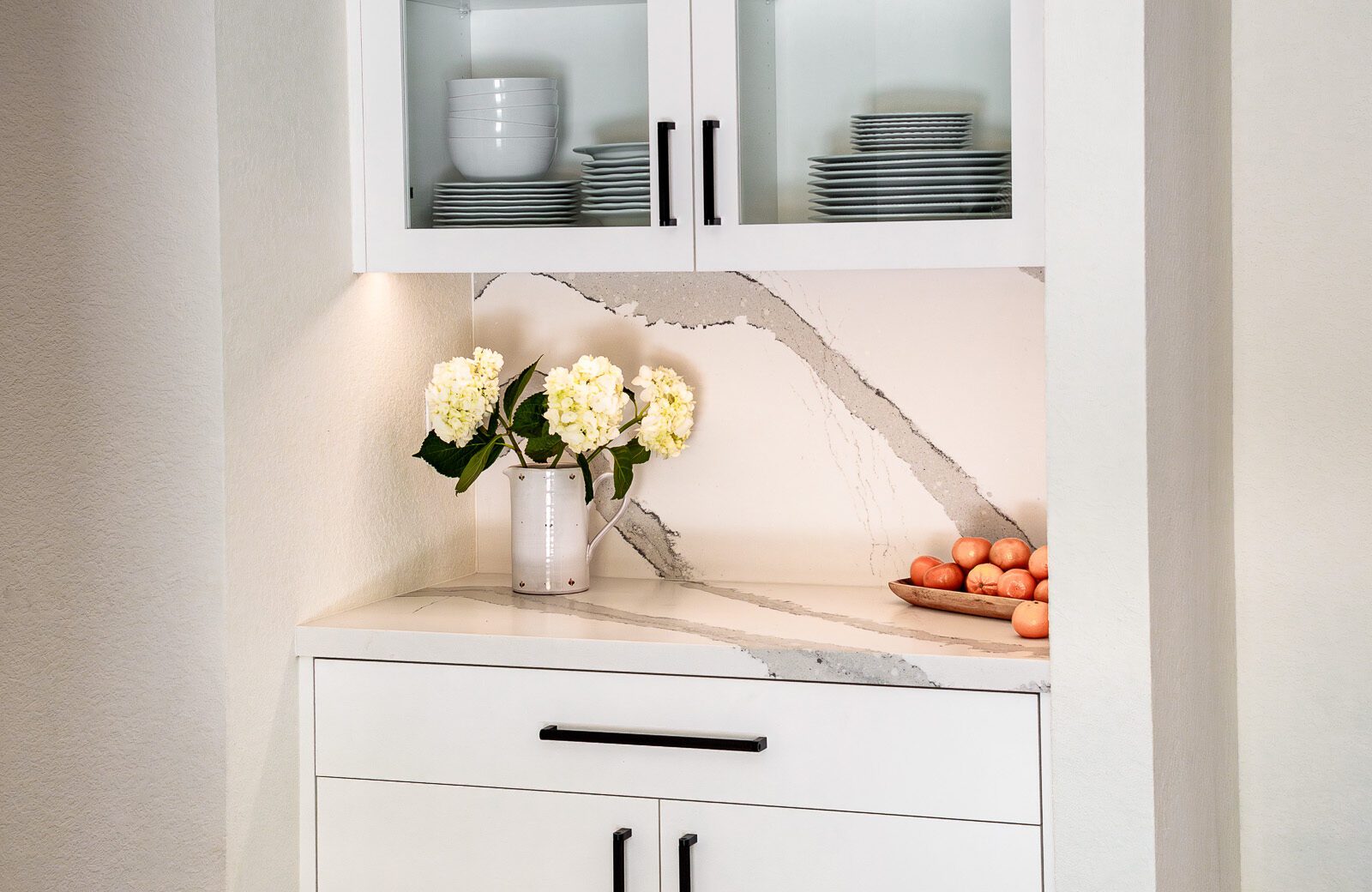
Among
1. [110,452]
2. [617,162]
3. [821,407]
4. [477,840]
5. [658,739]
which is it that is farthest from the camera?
[821,407]

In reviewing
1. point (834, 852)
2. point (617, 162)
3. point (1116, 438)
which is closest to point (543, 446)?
point (617, 162)

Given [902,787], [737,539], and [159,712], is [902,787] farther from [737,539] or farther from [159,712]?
[159,712]

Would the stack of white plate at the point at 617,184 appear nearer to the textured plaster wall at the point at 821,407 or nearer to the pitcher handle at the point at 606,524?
the textured plaster wall at the point at 821,407

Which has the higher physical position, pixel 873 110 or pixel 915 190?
pixel 873 110

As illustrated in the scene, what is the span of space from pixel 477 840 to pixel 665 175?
94 centimetres

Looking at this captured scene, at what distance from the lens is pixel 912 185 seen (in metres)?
1.77

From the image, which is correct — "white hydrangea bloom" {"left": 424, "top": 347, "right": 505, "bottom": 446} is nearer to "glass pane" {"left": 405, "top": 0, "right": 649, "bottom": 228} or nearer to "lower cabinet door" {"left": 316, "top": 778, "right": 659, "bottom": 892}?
"glass pane" {"left": 405, "top": 0, "right": 649, "bottom": 228}

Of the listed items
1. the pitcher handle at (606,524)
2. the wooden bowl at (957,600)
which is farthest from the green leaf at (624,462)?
the wooden bowl at (957,600)

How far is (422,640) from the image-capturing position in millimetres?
1780

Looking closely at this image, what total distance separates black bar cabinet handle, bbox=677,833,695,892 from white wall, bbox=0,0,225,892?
60cm

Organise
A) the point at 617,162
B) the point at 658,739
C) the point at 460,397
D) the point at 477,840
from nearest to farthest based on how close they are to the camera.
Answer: the point at 658,739 < the point at 477,840 < the point at 617,162 < the point at 460,397

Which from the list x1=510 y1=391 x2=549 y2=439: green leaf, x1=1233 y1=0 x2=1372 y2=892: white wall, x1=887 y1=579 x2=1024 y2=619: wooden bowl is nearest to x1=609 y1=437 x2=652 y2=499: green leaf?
x1=510 y1=391 x2=549 y2=439: green leaf

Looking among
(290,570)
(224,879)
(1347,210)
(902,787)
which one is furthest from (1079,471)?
(224,879)

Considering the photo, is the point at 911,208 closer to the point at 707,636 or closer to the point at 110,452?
the point at 707,636
